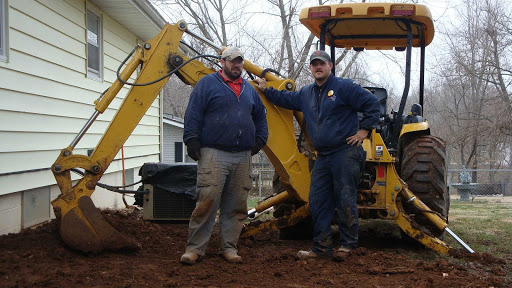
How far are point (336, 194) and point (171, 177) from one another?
3138mm

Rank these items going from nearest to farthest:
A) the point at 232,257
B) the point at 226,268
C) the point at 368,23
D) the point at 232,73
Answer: the point at 226,268, the point at 232,257, the point at 232,73, the point at 368,23

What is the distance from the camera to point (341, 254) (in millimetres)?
5070

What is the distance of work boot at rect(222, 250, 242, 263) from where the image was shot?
16.3ft

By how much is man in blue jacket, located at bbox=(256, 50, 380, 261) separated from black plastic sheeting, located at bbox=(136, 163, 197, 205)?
2703mm

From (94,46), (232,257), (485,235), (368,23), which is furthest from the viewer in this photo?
(94,46)

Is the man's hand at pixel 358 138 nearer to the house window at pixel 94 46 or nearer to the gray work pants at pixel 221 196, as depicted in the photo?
the gray work pants at pixel 221 196

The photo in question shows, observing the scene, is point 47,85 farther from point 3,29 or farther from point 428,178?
point 428,178

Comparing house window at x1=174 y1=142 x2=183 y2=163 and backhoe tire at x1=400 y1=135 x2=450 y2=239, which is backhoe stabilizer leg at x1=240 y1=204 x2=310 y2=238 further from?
house window at x1=174 y1=142 x2=183 y2=163

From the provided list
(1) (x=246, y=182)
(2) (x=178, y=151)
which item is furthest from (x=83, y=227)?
(2) (x=178, y=151)

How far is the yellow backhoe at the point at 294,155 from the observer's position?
196 inches

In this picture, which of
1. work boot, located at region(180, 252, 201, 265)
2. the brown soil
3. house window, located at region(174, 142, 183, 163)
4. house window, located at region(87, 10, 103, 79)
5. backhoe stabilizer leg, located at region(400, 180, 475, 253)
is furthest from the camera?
house window, located at region(174, 142, 183, 163)

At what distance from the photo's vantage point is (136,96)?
523cm

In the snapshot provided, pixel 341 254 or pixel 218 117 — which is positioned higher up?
pixel 218 117

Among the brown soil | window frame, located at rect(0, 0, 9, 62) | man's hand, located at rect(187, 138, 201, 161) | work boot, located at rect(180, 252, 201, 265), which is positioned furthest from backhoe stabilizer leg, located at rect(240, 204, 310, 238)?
window frame, located at rect(0, 0, 9, 62)
